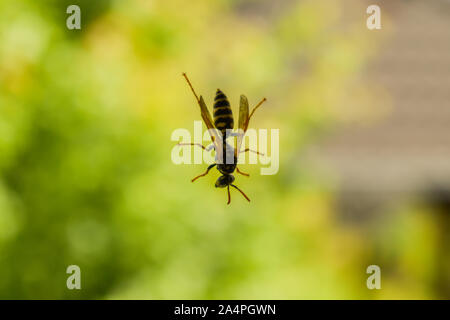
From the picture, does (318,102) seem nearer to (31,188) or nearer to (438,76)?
(31,188)

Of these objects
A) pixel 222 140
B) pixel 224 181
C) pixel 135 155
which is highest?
pixel 135 155

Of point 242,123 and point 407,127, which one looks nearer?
point 242,123

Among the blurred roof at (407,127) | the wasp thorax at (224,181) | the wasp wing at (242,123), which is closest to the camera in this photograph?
the wasp thorax at (224,181)

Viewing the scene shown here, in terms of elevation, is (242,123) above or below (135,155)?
below

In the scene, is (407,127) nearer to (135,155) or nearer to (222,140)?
(135,155)

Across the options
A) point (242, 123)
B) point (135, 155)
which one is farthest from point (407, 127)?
point (242, 123)

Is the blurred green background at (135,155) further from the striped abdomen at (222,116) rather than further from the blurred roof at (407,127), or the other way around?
the blurred roof at (407,127)

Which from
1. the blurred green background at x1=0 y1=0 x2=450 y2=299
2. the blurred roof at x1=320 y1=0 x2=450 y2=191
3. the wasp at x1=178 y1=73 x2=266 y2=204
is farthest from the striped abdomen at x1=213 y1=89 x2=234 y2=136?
the blurred roof at x1=320 y1=0 x2=450 y2=191

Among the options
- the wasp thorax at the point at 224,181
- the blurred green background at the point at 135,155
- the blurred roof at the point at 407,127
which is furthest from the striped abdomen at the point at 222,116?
the blurred roof at the point at 407,127
